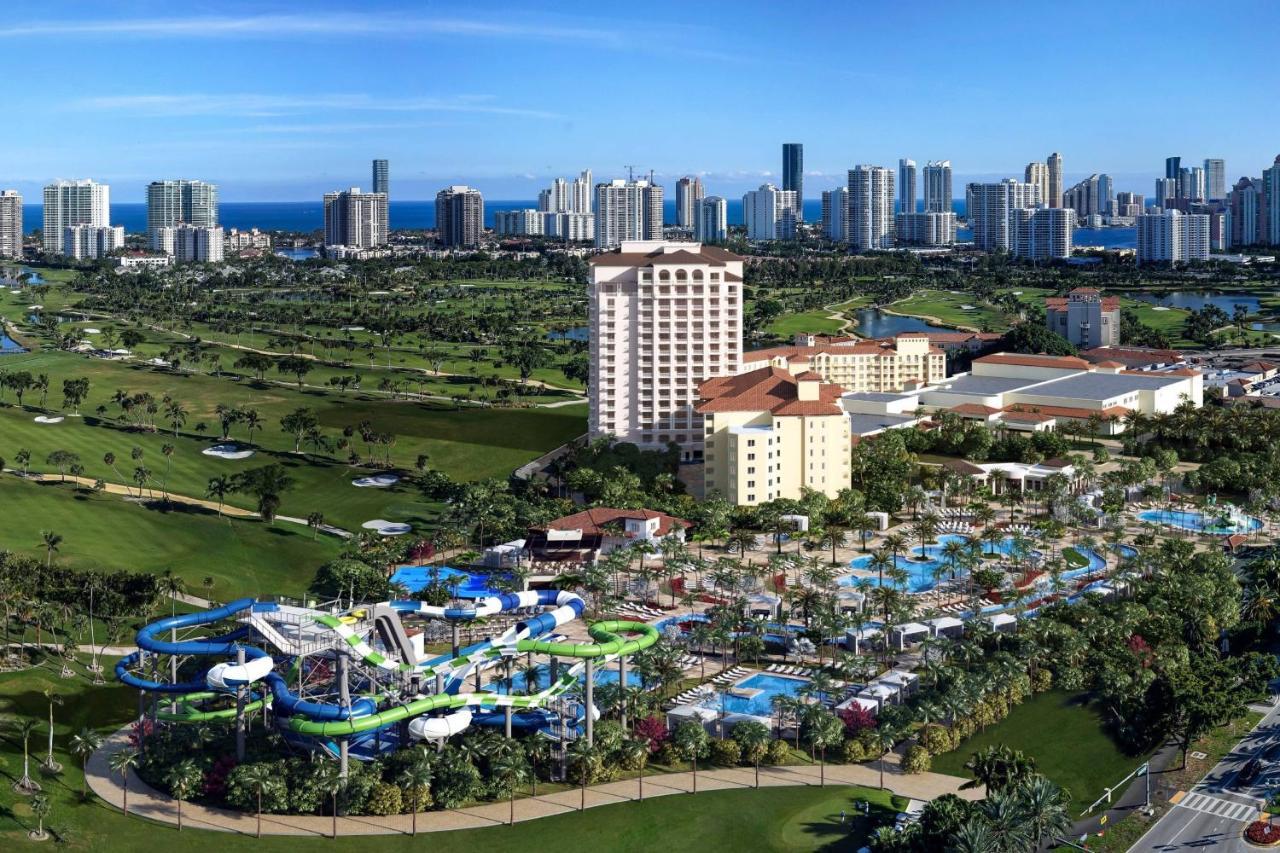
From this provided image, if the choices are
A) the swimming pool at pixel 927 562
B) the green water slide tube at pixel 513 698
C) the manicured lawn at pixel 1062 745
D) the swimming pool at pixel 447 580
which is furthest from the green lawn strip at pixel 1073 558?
the swimming pool at pixel 447 580

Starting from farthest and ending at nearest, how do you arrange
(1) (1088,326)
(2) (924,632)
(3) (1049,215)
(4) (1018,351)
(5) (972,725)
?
(3) (1049,215) → (1) (1088,326) → (4) (1018,351) → (2) (924,632) → (5) (972,725)

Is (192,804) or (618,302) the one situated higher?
(618,302)

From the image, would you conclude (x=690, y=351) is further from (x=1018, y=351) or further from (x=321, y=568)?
(x=1018, y=351)

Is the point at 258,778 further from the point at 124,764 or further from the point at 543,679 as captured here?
the point at 543,679

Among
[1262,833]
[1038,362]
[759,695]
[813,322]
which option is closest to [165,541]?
[759,695]

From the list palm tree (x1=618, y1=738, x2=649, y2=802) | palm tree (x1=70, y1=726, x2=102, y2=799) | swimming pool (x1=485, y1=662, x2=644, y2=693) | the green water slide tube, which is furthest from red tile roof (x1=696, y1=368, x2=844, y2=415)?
palm tree (x1=70, y1=726, x2=102, y2=799)

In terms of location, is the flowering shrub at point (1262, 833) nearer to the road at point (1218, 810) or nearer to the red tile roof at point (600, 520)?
the road at point (1218, 810)

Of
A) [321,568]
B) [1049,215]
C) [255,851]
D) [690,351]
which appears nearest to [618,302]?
[690,351]

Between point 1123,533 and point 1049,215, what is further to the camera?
point 1049,215
